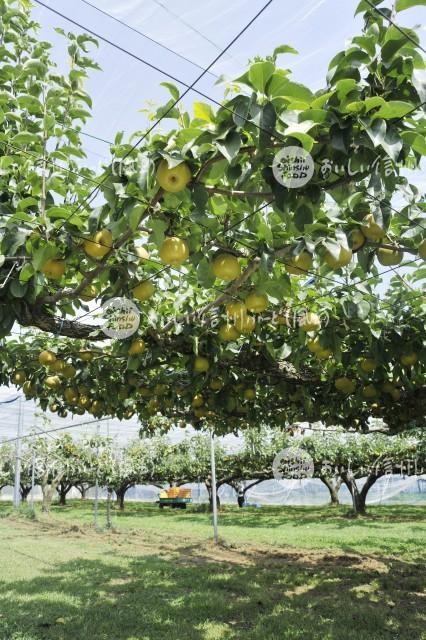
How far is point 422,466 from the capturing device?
1827 centimetres

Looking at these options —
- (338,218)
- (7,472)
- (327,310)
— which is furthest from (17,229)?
(7,472)

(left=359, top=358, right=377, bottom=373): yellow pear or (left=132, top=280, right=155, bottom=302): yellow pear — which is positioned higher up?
(left=132, top=280, right=155, bottom=302): yellow pear

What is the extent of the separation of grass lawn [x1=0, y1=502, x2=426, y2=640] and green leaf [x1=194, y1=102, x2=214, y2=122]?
3.73 meters

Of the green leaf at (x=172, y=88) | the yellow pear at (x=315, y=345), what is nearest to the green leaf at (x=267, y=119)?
the green leaf at (x=172, y=88)

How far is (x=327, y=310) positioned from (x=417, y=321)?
0.74m

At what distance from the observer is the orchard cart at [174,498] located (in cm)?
2430

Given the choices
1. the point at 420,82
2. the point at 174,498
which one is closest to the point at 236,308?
the point at 420,82

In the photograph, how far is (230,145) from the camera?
4.67 feet

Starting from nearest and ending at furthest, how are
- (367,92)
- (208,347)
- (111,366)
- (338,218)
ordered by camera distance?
(367,92) → (338,218) → (208,347) → (111,366)

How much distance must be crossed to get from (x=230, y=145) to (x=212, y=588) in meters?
5.45

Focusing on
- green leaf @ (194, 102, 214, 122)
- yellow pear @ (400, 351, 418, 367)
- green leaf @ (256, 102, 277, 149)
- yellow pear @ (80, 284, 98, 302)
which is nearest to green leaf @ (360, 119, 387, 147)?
green leaf @ (256, 102, 277, 149)

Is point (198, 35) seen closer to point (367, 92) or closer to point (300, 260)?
point (367, 92)

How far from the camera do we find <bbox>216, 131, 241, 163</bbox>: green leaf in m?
1.40

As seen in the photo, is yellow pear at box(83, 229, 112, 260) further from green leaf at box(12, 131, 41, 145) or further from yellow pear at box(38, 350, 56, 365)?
yellow pear at box(38, 350, 56, 365)
